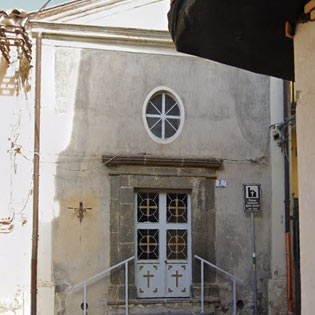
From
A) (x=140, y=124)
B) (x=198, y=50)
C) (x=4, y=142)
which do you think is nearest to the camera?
(x=198, y=50)

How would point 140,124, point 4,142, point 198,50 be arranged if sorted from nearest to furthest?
point 198,50 < point 4,142 < point 140,124

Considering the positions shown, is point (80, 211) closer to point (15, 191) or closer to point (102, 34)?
point (15, 191)

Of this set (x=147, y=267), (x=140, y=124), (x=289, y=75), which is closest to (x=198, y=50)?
(x=289, y=75)

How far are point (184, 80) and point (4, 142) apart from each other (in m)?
3.59

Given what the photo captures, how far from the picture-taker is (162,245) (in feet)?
35.0

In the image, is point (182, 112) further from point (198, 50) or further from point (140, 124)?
point (198, 50)

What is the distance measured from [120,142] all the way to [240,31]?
5.41 m

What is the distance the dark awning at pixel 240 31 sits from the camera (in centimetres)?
492

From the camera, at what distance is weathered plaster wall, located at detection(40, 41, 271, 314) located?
399 inches

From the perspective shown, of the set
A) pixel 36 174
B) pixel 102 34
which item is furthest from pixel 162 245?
pixel 102 34

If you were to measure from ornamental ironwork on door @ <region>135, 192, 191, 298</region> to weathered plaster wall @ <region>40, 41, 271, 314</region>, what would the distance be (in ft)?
2.07

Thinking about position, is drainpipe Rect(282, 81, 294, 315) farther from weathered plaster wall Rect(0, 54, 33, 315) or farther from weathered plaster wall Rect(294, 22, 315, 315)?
weathered plaster wall Rect(294, 22, 315, 315)

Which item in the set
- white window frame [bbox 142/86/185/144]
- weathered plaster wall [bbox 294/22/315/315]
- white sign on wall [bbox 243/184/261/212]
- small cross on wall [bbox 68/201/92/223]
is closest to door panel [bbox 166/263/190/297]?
white sign on wall [bbox 243/184/261/212]

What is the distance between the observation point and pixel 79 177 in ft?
33.9
